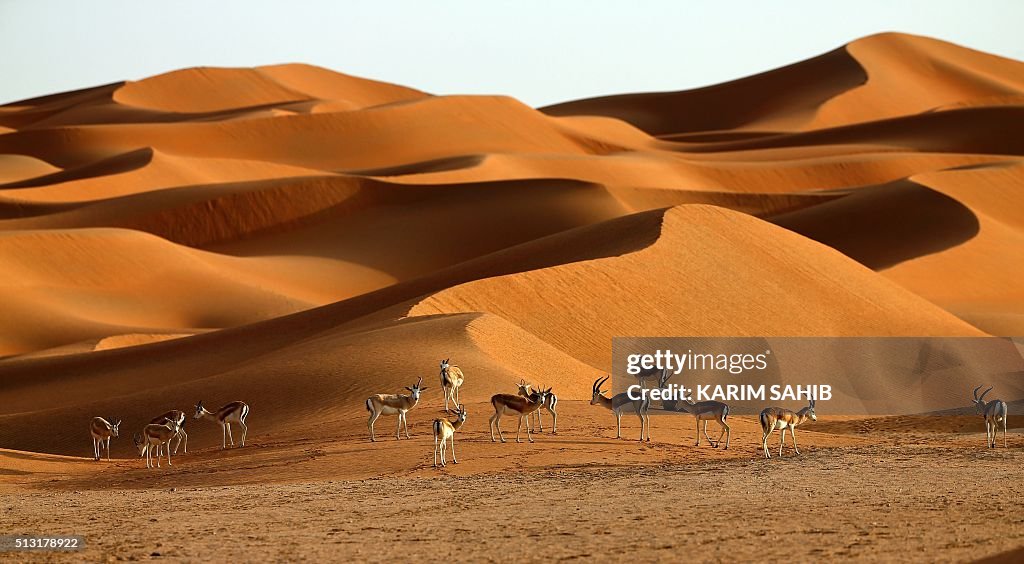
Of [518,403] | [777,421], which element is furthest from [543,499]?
[777,421]

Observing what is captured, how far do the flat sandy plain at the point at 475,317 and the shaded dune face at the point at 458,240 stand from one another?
15 cm

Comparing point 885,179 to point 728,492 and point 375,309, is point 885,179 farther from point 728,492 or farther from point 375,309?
point 728,492

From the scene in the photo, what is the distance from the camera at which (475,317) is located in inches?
1021

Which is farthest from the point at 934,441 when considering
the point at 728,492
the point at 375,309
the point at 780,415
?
the point at 375,309

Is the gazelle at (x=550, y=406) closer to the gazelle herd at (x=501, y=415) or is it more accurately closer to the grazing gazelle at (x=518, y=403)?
the gazelle herd at (x=501, y=415)

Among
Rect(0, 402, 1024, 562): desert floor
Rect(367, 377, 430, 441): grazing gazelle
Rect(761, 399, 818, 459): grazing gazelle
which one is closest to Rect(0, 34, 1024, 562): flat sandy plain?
Rect(0, 402, 1024, 562): desert floor

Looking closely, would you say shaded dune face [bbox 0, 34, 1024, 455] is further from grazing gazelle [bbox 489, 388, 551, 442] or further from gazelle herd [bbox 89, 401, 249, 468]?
grazing gazelle [bbox 489, 388, 551, 442]

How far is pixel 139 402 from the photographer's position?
81.6 feet

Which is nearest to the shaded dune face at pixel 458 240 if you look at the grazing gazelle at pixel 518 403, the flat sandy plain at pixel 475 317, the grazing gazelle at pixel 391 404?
the flat sandy plain at pixel 475 317

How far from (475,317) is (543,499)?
12.2m

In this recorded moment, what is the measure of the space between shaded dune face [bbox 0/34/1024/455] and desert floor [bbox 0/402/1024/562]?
313 cm

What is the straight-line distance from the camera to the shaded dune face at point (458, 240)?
2639cm

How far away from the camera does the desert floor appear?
36.7 feet

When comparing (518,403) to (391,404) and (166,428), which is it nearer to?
(391,404)
